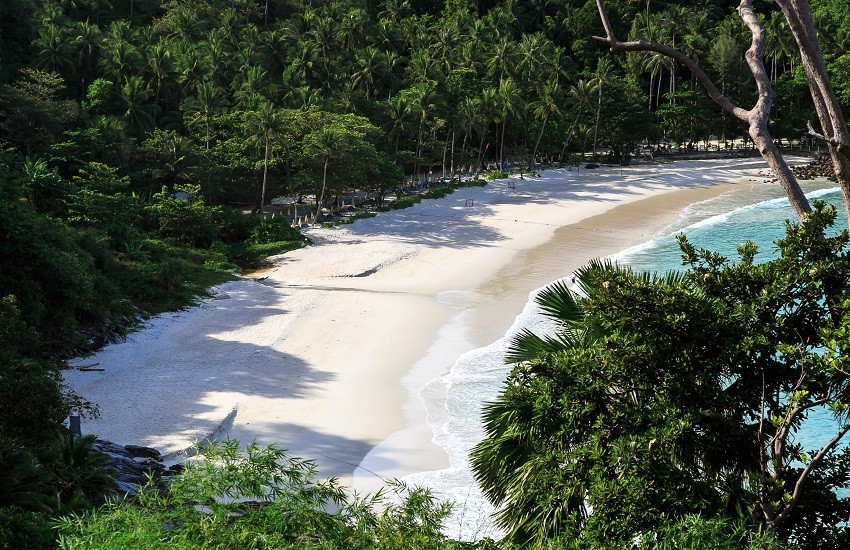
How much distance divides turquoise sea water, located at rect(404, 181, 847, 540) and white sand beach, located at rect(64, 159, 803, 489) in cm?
51

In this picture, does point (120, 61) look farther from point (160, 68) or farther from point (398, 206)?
point (398, 206)

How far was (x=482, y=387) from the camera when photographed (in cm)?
2317

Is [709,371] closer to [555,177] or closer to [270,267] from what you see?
[270,267]

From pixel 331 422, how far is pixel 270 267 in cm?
1864

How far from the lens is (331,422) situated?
68.1ft

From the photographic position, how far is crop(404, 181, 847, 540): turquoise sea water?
16.8m

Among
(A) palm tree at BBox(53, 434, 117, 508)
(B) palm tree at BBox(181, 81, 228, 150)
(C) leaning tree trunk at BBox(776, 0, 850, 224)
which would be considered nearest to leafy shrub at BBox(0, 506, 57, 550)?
(A) palm tree at BBox(53, 434, 117, 508)

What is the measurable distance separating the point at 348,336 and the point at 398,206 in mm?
24664

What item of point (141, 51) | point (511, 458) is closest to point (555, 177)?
point (141, 51)

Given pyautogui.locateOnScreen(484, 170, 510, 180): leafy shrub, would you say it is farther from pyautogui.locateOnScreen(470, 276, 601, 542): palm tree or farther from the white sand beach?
pyautogui.locateOnScreen(470, 276, 601, 542): palm tree

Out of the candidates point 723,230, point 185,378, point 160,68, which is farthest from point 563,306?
point 160,68

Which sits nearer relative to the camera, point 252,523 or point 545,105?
point 252,523

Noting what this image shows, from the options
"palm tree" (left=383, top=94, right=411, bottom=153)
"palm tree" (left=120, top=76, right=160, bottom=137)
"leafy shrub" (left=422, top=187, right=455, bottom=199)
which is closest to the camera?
"palm tree" (left=120, top=76, right=160, bottom=137)

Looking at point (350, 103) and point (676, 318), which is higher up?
point (350, 103)
